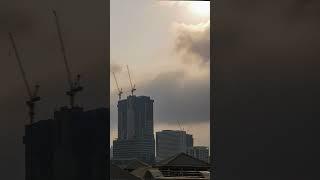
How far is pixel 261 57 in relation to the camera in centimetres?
618

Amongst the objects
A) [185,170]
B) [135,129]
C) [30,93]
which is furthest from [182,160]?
[30,93]

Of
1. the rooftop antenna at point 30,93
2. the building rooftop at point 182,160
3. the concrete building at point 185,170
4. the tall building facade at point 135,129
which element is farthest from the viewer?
the concrete building at point 185,170

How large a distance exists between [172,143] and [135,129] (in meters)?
2.34

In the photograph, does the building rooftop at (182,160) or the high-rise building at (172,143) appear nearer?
the high-rise building at (172,143)

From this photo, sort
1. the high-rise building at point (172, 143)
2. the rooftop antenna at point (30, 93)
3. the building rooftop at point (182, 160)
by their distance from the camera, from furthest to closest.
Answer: the building rooftop at point (182, 160), the high-rise building at point (172, 143), the rooftop antenna at point (30, 93)

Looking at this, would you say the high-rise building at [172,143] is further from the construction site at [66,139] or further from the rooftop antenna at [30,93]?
the rooftop antenna at [30,93]

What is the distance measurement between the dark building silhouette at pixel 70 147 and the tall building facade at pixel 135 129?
935 mm

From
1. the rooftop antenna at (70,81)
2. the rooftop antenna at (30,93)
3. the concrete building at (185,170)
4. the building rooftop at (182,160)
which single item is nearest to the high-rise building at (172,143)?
the building rooftop at (182,160)

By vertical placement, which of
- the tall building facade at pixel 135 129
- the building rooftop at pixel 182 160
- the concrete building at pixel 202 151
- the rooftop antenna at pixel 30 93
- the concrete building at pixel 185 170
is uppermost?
the rooftop antenna at pixel 30 93

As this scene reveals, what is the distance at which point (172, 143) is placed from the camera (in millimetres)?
9945

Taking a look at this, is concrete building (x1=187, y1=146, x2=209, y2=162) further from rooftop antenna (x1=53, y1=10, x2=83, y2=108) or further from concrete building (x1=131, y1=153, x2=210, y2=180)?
concrete building (x1=131, y1=153, x2=210, y2=180)

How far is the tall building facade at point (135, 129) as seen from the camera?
7140 mm

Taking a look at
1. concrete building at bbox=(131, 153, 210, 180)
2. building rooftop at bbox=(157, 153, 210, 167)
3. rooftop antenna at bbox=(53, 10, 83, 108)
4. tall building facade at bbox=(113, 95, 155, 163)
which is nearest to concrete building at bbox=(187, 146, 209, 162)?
tall building facade at bbox=(113, 95, 155, 163)

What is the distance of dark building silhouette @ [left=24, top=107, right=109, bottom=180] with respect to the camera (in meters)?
5.58
